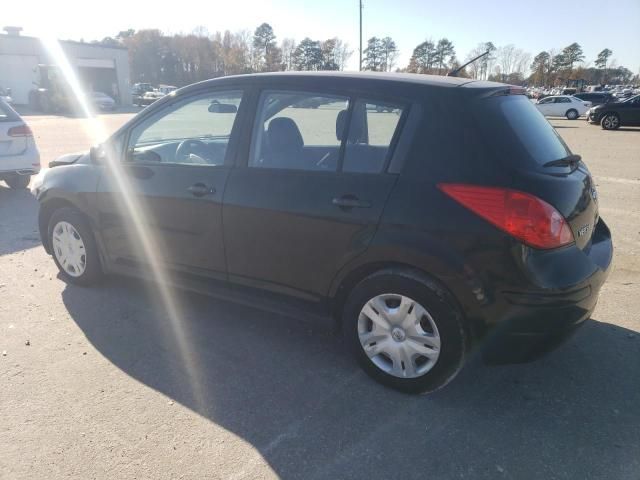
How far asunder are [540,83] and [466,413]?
8192 cm

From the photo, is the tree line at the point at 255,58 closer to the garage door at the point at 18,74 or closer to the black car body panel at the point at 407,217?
the garage door at the point at 18,74

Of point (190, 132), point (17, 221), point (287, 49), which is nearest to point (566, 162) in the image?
point (190, 132)

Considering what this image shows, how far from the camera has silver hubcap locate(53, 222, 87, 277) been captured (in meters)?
4.23

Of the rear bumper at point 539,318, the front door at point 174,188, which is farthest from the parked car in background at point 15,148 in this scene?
the rear bumper at point 539,318

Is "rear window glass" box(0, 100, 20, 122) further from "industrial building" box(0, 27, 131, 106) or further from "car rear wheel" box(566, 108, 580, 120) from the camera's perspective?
"industrial building" box(0, 27, 131, 106)

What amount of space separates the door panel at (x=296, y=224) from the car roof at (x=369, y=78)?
1.95 ft

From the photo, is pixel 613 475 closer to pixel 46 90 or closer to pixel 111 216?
pixel 111 216

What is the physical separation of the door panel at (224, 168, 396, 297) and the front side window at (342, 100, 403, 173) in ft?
0.28

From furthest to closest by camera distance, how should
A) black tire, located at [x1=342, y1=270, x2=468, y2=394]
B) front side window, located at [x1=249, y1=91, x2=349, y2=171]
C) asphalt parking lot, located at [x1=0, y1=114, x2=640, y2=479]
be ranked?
front side window, located at [x1=249, y1=91, x2=349, y2=171]
black tire, located at [x1=342, y1=270, x2=468, y2=394]
asphalt parking lot, located at [x1=0, y1=114, x2=640, y2=479]

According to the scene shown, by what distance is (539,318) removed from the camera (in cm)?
244

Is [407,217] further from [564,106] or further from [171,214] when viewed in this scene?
[564,106]

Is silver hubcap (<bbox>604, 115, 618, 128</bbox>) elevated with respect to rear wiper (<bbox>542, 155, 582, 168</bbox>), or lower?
lower

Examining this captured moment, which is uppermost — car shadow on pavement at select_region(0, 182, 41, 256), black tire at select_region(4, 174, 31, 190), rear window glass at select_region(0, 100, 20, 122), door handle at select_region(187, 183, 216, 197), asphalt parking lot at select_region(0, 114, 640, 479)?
rear window glass at select_region(0, 100, 20, 122)

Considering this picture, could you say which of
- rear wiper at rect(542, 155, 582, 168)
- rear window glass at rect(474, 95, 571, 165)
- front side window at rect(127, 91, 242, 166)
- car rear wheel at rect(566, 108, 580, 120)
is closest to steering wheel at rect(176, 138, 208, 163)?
front side window at rect(127, 91, 242, 166)
